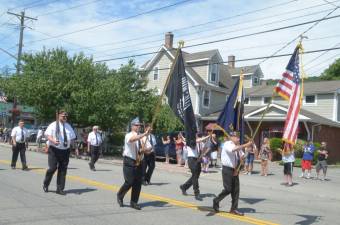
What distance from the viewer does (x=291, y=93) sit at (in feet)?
33.1

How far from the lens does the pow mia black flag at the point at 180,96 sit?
1086cm

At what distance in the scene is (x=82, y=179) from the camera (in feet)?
47.0

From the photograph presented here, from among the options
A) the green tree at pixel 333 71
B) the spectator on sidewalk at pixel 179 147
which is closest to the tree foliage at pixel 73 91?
the spectator on sidewalk at pixel 179 147

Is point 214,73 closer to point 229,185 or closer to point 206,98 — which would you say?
point 206,98

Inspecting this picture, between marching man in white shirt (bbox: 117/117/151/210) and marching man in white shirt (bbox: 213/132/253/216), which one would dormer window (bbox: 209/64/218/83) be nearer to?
marching man in white shirt (bbox: 213/132/253/216)

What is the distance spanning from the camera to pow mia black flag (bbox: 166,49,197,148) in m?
10.9

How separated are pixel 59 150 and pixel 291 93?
5.44 meters

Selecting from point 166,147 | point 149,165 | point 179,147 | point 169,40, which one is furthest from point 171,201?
point 169,40

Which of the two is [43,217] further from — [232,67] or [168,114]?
[232,67]

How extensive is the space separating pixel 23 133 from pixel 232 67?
39.3 meters

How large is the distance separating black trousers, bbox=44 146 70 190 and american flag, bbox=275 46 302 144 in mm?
5062

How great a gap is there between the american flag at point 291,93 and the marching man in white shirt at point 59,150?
499cm

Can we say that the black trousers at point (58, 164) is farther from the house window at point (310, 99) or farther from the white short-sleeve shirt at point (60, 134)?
the house window at point (310, 99)

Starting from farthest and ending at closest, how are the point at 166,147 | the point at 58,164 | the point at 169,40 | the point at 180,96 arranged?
the point at 169,40 < the point at 166,147 < the point at 58,164 < the point at 180,96
